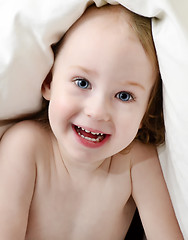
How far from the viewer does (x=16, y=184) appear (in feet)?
3.07

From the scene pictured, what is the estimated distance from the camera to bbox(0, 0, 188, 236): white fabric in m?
0.79

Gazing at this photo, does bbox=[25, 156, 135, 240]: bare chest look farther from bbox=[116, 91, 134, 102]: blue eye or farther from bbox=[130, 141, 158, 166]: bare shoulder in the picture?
bbox=[116, 91, 134, 102]: blue eye

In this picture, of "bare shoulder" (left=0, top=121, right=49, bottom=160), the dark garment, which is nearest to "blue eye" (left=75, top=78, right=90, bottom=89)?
"bare shoulder" (left=0, top=121, right=49, bottom=160)

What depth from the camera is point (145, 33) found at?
0.85 meters

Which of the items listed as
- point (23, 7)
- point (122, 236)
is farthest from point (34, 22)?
point (122, 236)

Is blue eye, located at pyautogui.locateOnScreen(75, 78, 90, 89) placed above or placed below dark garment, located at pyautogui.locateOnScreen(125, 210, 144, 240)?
above

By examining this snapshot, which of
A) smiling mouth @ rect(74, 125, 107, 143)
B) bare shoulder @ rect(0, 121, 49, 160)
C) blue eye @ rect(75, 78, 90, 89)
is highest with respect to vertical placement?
blue eye @ rect(75, 78, 90, 89)

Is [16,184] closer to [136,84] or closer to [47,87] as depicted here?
[47,87]

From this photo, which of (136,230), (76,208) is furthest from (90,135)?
(136,230)

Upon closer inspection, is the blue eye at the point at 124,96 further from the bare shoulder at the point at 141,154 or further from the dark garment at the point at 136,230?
the dark garment at the point at 136,230

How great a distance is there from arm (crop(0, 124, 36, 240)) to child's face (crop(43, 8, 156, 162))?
0.08 meters

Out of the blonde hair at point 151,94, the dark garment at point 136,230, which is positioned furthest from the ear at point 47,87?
the dark garment at point 136,230

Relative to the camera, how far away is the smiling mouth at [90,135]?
903 mm

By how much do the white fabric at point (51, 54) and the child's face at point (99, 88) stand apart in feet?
0.12
